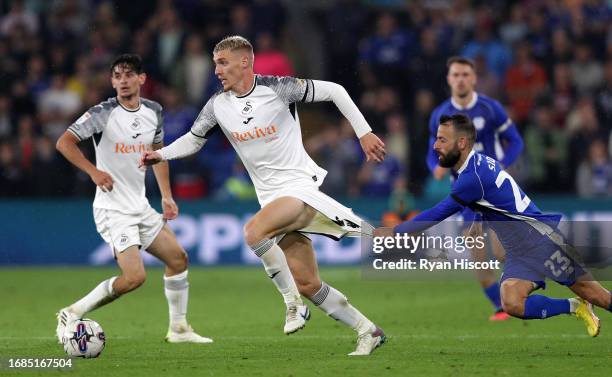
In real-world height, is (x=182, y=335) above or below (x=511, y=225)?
below

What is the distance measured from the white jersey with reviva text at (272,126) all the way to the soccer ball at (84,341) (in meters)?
1.71

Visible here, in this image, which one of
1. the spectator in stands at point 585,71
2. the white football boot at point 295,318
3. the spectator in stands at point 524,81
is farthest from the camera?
the spectator in stands at point 585,71

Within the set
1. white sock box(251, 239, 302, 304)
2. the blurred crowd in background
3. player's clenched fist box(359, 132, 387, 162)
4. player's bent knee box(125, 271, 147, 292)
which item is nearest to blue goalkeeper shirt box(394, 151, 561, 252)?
player's clenched fist box(359, 132, 387, 162)

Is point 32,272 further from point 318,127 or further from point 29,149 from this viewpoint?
point 318,127

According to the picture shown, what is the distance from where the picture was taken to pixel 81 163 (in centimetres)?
1009

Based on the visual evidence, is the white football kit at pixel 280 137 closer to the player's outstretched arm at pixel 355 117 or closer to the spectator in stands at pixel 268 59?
the player's outstretched arm at pixel 355 117

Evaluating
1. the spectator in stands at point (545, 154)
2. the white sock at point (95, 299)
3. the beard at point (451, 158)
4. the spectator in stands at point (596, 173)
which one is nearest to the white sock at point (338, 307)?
the beard at point (451, 158)

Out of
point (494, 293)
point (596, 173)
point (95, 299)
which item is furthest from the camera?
point (596, 173)

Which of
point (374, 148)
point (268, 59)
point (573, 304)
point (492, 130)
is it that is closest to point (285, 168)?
point (374, 148)

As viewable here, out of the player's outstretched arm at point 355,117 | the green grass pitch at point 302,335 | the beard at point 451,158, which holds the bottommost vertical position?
the green grass pitch at point 302,335

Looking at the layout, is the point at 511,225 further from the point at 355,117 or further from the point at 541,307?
the point at 355,117

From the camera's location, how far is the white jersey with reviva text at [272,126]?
9.39 meters

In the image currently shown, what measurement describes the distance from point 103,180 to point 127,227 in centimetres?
59

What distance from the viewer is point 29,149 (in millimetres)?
19453
